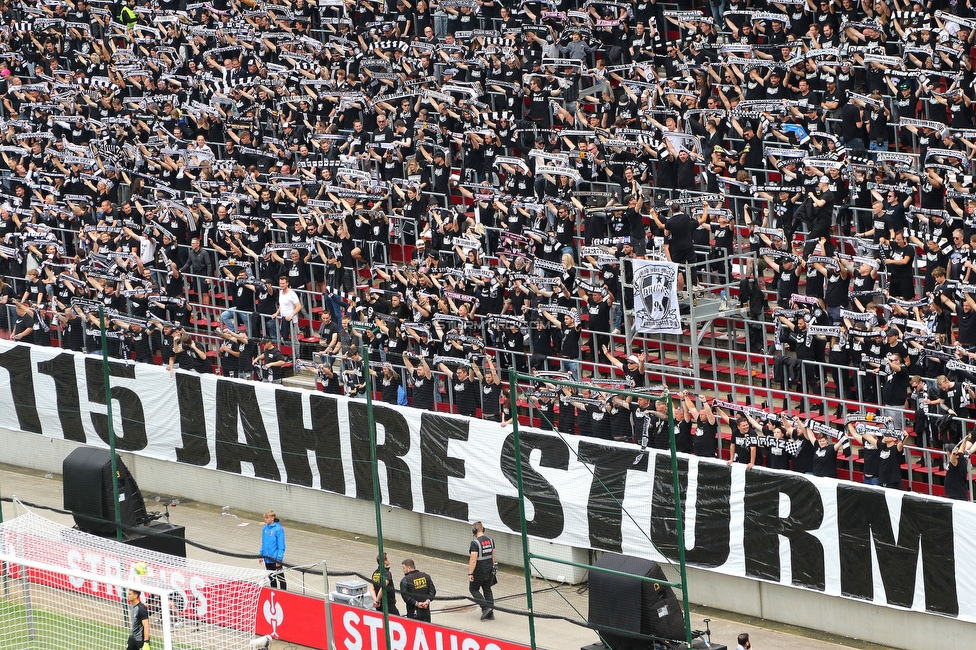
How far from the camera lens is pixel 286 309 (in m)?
27.4

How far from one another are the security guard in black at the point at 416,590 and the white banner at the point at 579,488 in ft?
7.28

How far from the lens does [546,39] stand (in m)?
30.9

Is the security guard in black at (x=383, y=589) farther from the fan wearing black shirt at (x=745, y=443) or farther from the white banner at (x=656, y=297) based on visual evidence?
the white banner at (x=656, y=297)

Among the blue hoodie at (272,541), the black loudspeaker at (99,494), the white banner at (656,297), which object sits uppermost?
the white banner at (656,297)

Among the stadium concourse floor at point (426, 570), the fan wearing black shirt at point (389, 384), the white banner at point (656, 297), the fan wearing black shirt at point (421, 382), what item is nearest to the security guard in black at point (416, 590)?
the stadium concourse floor at point (426, 570)

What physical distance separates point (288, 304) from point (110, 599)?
726cm

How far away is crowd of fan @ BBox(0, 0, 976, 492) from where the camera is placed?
22703 mm

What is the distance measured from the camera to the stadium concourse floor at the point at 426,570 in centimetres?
1980

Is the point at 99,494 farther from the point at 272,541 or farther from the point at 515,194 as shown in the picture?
the point at 515,194

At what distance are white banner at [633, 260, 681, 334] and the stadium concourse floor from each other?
13.2ft

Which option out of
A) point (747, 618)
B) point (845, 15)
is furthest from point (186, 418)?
point (845, 15)

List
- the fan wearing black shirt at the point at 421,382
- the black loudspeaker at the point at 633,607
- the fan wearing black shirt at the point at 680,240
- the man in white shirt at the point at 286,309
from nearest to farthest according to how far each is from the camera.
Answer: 1. the black loudspeaker at the point at 633,607
2. the fan wearing black shirt at the point at 421,382
3. the fan wearing black shirt at the point at 680,240
4. the man in white shirt at the point at 286,309

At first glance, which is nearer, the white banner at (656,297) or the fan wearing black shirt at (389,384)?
the white banner at (656,297)

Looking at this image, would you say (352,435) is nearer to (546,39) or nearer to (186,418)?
(186,418)
